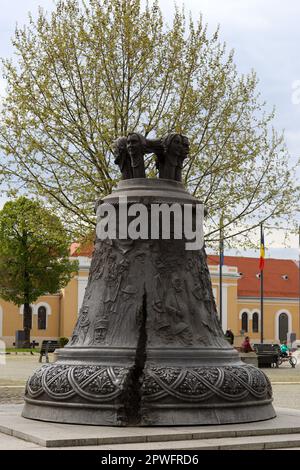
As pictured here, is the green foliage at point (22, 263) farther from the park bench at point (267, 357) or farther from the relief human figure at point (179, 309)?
the relief human figure at point (179, 309)

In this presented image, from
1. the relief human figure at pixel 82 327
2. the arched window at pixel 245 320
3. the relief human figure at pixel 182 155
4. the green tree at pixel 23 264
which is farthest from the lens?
the arched window at pixel 245 320

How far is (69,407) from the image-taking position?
679cm

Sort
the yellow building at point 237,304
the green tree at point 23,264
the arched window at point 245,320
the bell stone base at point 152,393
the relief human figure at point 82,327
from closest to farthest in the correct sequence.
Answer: the bell stone base at point 152,393, the relief human figure at point 82,327, the green tree at point 23,264, the yellow building at point 237,304, the arched window at point 245,320

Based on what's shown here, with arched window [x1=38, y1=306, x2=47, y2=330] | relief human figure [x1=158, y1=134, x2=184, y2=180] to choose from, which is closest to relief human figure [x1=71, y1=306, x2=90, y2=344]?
relief human figure [x1=158, y1=134, x2=184, y2=180]

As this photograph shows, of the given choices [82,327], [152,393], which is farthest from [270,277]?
[152,393]

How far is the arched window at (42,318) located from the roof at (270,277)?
52.0 feet

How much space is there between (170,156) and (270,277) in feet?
199

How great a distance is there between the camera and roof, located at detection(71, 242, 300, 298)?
65.2 m

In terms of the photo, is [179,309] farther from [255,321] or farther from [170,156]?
[255,321]

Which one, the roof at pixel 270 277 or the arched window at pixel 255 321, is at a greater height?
the roof at pixel 270 277

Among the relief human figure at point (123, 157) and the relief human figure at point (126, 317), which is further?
the relief human figure at point (123, 157)

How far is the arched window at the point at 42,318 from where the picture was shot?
58.2 meters

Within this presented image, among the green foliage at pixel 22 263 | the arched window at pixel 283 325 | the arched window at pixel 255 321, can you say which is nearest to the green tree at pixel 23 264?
the green foliage at pixel 22 263

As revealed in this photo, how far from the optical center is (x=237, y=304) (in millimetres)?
63875
